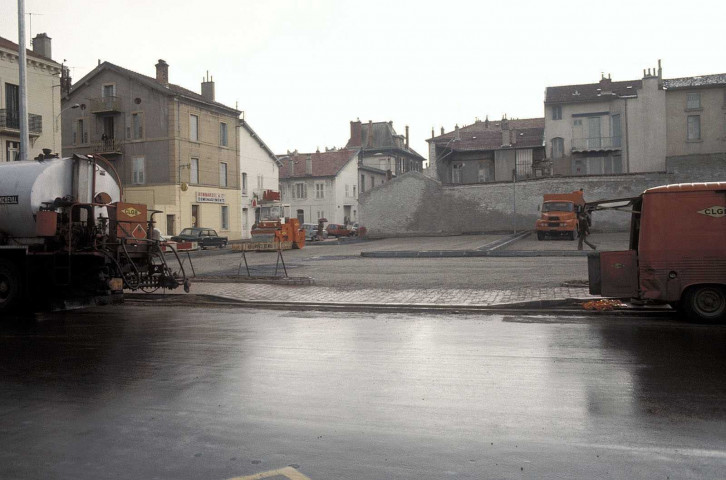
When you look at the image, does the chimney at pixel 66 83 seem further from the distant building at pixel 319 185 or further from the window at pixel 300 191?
the window at pixel 300 191

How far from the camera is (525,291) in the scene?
1440 centimetres

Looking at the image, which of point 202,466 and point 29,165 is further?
point 29,165

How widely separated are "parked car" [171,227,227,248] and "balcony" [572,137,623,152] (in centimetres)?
3267

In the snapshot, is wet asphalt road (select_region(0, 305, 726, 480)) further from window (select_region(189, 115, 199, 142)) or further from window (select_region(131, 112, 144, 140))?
window (select_region(189, 115, 199, 142))

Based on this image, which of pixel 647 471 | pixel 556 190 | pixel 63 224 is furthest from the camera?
pixel 556 190

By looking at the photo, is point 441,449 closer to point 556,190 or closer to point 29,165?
point 29,165

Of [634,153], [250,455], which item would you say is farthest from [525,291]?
[634,153]

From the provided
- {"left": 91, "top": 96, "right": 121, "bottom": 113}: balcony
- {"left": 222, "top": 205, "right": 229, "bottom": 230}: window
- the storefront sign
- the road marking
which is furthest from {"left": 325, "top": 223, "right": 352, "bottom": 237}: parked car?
the road marking

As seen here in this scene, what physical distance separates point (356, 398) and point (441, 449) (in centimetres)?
153

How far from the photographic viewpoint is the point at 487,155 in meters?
62.4

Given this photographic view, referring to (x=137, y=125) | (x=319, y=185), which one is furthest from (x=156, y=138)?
(x=319, y=185)

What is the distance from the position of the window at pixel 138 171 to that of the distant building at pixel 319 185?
2424 centimetres

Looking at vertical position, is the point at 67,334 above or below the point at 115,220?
below

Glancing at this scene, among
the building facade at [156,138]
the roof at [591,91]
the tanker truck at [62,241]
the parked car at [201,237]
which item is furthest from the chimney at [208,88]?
the tanker truck at [62,241]
